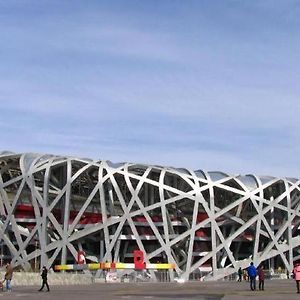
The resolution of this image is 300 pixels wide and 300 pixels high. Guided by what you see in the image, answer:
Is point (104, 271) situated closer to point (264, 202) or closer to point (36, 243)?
point (36, 243)

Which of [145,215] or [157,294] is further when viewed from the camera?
[145,215]

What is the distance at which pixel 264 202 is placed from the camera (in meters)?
73.6

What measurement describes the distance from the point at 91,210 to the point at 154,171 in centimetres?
936

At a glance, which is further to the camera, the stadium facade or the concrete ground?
the stadium facade

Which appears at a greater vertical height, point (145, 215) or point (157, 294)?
point (145, 215)

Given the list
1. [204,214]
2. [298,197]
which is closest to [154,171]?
[204,214]

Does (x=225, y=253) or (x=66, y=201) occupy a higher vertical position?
(x=66, y=201)

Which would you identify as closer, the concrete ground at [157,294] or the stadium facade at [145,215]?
the concrete ground at [157,294]

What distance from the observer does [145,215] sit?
69062 mm

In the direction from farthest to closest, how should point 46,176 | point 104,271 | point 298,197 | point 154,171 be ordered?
point 298,197 < point 154,171 < point 46,176 < point 104,271

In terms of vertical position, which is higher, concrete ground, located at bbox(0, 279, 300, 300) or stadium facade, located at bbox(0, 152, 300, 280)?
stadium facade, located at bbox(0, 152, 300, 280)

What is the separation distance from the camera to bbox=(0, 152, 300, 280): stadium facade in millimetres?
67438

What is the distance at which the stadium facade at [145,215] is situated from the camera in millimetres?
67438

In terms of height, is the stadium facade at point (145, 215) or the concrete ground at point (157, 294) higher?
the stadium facade at point (145, 215)
